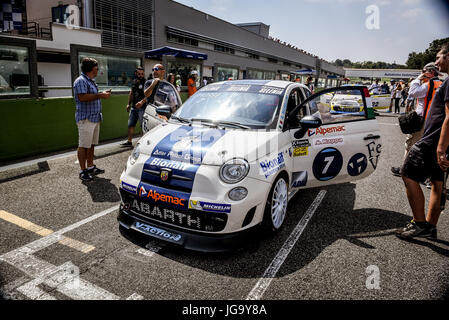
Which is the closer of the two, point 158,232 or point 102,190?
point 158,232

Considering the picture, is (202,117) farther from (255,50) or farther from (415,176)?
(255,50)

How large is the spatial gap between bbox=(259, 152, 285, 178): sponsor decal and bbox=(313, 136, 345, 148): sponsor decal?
0.72 metres

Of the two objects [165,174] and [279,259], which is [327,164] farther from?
[165,174]

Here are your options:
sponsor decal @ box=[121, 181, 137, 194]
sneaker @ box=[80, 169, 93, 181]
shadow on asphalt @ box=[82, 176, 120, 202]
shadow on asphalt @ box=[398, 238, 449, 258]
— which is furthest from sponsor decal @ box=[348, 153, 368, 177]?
sneaker @ box=[80, 169, 93, 181]

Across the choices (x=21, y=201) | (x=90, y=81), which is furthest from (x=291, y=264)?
(x=90, y=81)

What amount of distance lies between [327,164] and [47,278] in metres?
3.19

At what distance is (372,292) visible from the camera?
96.7 inches

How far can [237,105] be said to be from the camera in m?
3.77

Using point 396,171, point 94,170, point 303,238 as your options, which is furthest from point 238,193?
point 396,171

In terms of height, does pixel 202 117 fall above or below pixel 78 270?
above

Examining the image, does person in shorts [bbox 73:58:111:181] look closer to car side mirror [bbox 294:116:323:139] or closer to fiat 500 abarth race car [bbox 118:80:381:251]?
fiat 500 abarth race car [bbox 118:80:381:251]

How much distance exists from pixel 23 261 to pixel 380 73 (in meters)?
99.8
